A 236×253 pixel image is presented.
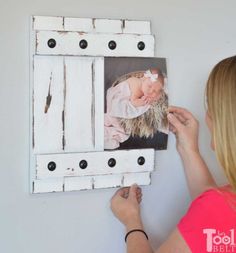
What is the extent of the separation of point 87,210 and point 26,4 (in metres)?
0.49

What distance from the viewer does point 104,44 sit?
912 millimetres

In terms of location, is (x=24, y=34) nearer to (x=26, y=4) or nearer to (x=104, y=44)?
(x=26, y=4)

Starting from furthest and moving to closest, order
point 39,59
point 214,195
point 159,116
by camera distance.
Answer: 1. point 159,116
2. point 39,59
3. point 214,195

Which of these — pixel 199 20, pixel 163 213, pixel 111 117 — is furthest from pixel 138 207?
pixel 199 20

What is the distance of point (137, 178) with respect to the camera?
3.19 ft

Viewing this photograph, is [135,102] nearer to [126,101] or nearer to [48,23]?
[126,101]

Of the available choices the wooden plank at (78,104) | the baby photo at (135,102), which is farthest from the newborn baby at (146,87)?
the wooden plank at (78,104)

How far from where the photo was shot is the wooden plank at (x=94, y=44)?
87cm

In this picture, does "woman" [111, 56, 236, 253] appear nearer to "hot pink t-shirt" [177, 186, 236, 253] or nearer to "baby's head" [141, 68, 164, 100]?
"hot pink t-shirt" [177, 186, 236, 253]

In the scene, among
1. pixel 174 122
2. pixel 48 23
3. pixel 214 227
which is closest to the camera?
pixel 214 227

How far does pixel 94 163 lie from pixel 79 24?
0.31m

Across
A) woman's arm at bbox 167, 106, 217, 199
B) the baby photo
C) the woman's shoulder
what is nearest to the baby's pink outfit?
the baby photo

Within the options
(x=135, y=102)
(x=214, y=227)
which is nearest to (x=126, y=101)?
(x=135, y=102)

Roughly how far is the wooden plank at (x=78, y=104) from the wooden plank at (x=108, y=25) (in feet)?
0.24
